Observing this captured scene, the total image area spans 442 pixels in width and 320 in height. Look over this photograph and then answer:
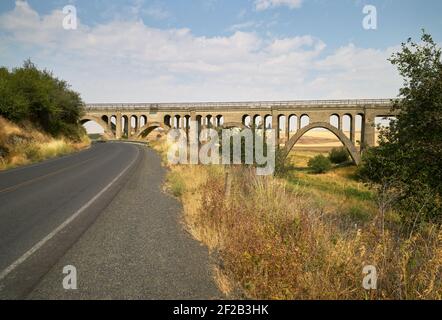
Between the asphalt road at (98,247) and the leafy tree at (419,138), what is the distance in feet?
18.6

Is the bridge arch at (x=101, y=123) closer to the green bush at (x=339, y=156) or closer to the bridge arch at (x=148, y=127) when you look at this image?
the bridge arch at (x=148, y=127)

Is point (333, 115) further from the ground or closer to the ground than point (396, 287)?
further from the ground

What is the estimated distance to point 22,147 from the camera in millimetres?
19656

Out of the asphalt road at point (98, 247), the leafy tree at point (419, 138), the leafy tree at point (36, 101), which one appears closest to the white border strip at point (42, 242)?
the asphalt road at point (98, 247)

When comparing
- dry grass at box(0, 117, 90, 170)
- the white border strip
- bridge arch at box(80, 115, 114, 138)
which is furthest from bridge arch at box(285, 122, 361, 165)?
the white border strip

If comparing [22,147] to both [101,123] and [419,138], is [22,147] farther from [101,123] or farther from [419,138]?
[101,123]

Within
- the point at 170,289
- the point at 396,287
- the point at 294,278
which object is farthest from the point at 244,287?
the point at 396,287

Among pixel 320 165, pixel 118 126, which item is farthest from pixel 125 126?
pixel 320 165

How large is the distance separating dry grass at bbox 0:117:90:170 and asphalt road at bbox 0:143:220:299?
8941 millimetres

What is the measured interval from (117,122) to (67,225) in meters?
60.3

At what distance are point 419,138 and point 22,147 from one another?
71.2 feet

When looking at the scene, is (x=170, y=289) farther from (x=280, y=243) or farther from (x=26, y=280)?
(x=26, y=280)

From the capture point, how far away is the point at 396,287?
3.39m

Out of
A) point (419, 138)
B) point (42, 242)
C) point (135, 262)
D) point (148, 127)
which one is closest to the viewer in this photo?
point (135, 262)
